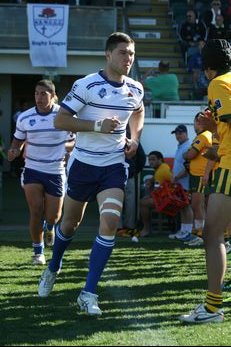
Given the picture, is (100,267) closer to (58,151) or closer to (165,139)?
(58,151)

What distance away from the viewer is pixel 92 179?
6906 millimetres

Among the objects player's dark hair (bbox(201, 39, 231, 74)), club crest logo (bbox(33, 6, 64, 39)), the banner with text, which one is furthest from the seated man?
club crest logo (bbox(33, 6, 64, 39))

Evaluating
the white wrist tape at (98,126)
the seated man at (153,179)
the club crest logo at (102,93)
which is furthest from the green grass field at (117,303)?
the seated man at (153,179)

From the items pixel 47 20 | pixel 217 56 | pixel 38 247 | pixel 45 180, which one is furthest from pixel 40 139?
pixel 47 20

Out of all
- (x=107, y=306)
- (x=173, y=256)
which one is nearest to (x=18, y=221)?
(x=173, y=256)

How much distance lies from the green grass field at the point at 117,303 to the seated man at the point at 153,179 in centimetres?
214

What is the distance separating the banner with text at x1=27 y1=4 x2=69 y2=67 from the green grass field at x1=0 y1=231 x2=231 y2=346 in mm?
10361

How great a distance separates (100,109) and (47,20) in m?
14.4

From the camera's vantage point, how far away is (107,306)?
7.05 meters

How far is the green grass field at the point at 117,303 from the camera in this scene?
5840mm

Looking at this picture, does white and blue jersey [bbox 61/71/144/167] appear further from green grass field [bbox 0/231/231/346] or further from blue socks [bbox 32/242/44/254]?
blue socks [bbox 32/242/44/254]

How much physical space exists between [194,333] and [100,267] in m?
0.98

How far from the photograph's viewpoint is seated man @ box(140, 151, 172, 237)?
1341 cm

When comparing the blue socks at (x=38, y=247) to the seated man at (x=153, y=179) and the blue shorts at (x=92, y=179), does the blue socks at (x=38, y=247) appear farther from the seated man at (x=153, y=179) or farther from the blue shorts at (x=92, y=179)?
the seated man at (x=153, y=179)
